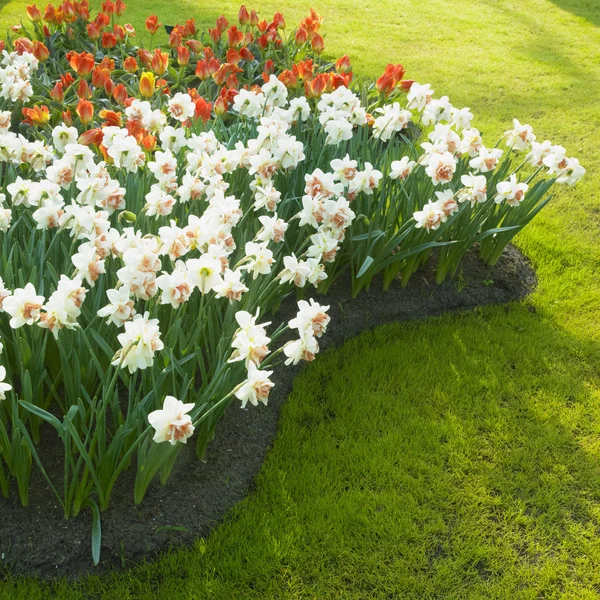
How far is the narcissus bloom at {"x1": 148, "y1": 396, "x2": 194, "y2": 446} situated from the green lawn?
2.00ft

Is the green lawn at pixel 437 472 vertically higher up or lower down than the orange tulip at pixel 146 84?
lower down

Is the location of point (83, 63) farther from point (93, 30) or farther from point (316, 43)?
point (316, 43)

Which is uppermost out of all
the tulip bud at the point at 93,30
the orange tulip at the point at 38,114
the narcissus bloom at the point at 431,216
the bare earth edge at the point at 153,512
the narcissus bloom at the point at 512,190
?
the narcissus bloom at the point at 512,190

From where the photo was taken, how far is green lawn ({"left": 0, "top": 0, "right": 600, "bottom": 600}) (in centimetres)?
223

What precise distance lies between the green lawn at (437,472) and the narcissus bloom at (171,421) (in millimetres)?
610

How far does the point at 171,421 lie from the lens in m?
1.78

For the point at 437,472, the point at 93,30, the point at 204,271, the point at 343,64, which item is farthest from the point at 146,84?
the point at 437,472

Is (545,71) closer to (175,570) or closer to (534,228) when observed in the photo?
(534,228)

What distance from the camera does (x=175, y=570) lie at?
2176mm

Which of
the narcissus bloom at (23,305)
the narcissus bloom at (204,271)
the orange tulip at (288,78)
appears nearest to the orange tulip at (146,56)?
the orange tulip at (288,78)

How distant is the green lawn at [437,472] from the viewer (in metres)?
2.23

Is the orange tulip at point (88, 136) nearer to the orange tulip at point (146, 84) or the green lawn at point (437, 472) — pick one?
the orange tulip at point (146, 84)

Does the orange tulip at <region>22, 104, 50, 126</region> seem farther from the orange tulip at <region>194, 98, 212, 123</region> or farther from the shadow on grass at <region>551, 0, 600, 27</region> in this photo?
the shadow on grass at <region>551, 0, 600, 27</region>

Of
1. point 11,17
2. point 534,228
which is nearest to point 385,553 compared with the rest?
point 534,228
